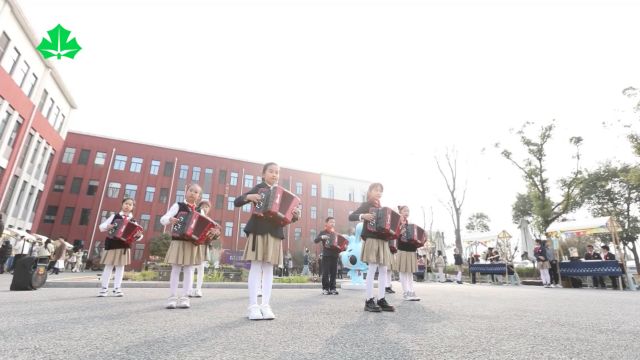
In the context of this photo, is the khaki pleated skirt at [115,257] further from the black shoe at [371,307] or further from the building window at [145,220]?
the building window at [145,220]

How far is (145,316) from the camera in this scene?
159 inches

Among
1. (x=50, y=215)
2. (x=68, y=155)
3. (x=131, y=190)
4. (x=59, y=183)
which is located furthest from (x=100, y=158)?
(x=50, y=215)

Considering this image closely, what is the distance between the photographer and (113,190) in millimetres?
40344

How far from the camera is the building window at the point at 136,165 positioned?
4197 cm

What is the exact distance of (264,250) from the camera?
4.37 m

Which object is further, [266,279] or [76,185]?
[76,185]

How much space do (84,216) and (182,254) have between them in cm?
4172

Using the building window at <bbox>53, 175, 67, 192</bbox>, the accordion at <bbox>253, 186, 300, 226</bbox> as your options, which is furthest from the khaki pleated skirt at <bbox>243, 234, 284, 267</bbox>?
the building window at <bbox>53, 175, 67, 192</bbox>

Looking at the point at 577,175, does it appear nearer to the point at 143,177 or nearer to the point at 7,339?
the point at 7,339

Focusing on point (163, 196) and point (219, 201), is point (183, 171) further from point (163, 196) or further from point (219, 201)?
point (219, 201)

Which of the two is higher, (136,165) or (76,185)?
Answer: (136,165)

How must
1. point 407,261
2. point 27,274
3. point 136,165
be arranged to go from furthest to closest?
point 136,165 < point 407,261 < point 27,274

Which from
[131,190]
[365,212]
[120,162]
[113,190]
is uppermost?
[120,162]

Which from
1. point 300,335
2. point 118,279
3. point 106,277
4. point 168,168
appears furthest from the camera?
point 168,168
